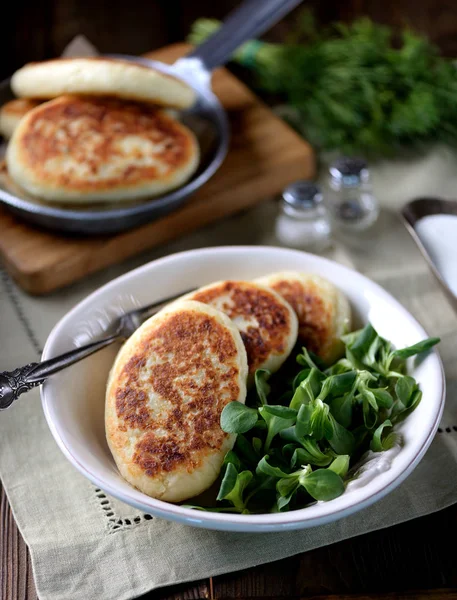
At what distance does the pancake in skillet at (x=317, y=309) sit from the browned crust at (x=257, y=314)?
66mm

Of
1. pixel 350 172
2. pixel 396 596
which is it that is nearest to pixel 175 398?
pixel 396 596

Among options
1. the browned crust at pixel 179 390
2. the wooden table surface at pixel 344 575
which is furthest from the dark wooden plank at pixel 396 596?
the browned crust at pixel 179 390

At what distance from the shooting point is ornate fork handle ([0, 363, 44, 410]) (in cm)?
134

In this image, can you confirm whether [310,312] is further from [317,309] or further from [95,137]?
[95,137]

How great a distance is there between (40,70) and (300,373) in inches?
47.7

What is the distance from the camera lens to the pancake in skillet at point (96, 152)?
1906mm

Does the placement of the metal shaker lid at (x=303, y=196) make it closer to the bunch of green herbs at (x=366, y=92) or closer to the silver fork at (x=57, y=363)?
the bunch of green herbs at (x=366, y=92)

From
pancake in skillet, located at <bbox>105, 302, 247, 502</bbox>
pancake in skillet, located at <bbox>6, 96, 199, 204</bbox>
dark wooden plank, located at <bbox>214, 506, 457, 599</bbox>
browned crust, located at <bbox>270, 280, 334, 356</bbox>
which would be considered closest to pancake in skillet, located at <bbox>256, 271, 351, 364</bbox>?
browned crust, located at <bbox>270, 280, 334, 356</bbox>

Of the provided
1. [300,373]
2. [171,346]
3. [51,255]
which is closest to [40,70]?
[51,255]

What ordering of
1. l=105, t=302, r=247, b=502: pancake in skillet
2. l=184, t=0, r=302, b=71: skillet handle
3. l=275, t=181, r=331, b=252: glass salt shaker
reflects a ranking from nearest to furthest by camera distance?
1. l=105, t=302, r=247, b=502: pancake in skillet
2. l=275, t=181, r=331, b=252: glass salt shaker
3. l=184, t=0, r=302, b=71: skillet handle

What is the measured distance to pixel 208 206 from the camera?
2100mm

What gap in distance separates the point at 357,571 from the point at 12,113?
152 cm

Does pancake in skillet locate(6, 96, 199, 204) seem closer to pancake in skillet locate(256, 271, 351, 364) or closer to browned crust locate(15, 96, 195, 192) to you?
browned crust locate(15, 96, 195, 192)

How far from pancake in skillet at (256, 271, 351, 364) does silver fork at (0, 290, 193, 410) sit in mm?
281
